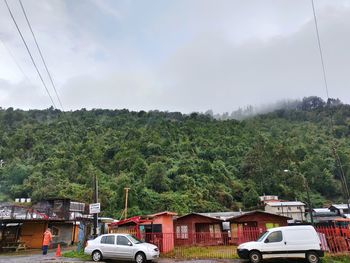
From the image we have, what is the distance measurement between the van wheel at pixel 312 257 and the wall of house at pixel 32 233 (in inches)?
904

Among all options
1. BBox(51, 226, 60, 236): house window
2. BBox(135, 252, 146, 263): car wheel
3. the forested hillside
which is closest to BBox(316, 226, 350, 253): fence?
BBox(135, 252, 146, 263): car wheel

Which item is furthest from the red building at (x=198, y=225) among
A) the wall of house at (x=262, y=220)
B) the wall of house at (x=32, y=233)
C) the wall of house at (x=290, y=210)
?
the wall of house at (x=290, y=210)

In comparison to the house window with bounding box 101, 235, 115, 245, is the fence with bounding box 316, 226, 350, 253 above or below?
below

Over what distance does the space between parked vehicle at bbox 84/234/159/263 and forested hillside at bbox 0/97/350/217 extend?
4119 centimetres

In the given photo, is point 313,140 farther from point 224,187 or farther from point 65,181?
point 65,181

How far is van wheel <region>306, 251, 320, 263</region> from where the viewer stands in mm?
14289

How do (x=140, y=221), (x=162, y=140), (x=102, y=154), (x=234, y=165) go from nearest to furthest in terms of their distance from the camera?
1. (x=140, y=221)
2. (x=102, y=154)
3. (x=234, y=165)
4. (x=162, y=140)

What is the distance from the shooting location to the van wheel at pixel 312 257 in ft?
46.9

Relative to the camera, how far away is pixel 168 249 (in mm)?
18969

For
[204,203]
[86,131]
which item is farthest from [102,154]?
[204,203]

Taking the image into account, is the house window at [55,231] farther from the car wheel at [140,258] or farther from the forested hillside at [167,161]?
the forested hillside at [167,161]

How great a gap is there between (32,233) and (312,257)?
23802 millimetres

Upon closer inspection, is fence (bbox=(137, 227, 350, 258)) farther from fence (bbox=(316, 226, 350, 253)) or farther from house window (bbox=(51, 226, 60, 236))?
house window (bbox=(51, 226, 60, 236))

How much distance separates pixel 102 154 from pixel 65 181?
54.8 ft
